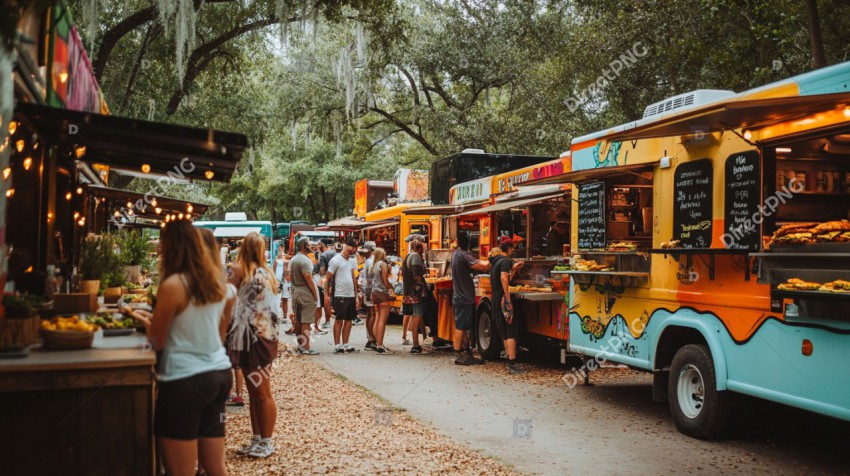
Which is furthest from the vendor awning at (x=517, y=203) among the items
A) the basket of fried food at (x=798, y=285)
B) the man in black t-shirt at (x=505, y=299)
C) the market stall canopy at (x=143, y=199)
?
the market stall canopy at (x=143, y=199)

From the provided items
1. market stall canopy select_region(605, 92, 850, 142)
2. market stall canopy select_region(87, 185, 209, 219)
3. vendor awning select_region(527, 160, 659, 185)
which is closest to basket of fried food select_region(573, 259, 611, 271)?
vendor awning select_region(527, 160, 659, 185)

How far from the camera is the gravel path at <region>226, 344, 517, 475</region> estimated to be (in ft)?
20.7

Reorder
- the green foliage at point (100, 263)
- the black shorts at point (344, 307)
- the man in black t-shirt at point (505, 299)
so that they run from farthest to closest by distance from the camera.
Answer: the black shorts at point (344, 307), the man in black t-shirt at point (505, 299), the green foliage at point (100, 263)

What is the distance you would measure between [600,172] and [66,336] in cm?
656

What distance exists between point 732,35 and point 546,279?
24.6 feet

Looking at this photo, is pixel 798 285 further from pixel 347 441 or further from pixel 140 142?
pixel 140 142

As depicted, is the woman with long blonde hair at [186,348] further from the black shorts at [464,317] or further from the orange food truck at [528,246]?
the black shorts at [464,317]

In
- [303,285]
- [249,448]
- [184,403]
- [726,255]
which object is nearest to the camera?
[184,403]

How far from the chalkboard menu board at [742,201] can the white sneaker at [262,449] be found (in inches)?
171

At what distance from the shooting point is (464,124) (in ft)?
82.5

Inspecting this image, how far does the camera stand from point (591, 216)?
Answer: 32.2ft

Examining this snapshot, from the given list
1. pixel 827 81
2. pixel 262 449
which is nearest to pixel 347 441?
pixel 262 449

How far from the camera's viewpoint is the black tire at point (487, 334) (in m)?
12.5

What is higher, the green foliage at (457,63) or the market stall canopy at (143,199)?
the green foliage at (457,63)
